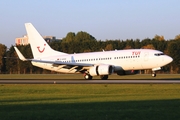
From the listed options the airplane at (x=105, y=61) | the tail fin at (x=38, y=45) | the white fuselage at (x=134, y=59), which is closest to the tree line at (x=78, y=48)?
the tail fin at (x=38, y=45)

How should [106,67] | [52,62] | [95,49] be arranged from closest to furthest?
[106,67] < [52,62] < [95,49]

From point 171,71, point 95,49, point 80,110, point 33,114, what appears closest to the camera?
point 33,114

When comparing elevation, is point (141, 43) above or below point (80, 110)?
above

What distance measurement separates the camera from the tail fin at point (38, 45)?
69188 mm

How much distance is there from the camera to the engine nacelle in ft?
195

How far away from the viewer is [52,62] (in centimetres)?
6450

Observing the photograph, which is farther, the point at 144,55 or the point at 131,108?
the point at 144,55

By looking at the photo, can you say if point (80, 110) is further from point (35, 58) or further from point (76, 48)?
point (76, 48)

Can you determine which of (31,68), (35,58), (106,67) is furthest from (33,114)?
(31,68)

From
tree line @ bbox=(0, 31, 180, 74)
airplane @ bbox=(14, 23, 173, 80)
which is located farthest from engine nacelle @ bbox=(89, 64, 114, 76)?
tree line @ bbox=(0, 31, 180, 74)

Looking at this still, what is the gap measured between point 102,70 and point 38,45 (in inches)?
558

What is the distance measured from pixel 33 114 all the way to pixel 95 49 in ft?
380

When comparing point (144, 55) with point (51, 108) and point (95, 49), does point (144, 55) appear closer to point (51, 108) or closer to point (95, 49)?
point (51, 108)

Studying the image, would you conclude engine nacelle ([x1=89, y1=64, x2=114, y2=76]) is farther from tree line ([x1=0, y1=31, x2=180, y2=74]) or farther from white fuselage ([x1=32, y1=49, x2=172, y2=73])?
tree line ([x1=0, y1=31, x2=180, y2=74])
